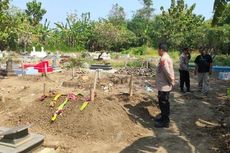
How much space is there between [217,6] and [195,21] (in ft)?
127

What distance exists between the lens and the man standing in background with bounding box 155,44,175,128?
8047mm

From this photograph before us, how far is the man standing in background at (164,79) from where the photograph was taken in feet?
26.4

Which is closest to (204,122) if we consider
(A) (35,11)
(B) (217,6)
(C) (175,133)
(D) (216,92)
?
(C) (175,133)

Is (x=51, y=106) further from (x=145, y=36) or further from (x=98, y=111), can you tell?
(x=145, y=36)

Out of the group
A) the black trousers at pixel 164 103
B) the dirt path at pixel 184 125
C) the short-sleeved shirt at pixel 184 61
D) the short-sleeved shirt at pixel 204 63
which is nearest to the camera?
the dirt path at pixel 184 125

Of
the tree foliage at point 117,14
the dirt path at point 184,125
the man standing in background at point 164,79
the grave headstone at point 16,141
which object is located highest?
the tree foliage at point 117,14

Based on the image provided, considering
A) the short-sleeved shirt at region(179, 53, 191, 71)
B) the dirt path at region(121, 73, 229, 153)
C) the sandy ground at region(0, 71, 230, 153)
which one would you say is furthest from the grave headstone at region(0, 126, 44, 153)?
the short-sleeved shirt at region(179, 53, 191, 71)

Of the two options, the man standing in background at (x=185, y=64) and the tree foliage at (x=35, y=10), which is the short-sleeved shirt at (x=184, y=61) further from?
the tree foliage at (x=35, y=10)

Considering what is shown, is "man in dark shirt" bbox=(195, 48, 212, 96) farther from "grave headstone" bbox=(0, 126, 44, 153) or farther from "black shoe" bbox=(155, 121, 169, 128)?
"grave headstone" bbox=(0, 126, 44, 153)

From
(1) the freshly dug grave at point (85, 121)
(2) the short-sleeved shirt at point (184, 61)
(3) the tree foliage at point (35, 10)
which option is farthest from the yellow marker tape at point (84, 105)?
(3) the tree foliage at point (35, 10)

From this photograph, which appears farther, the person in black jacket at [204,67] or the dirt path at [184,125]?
the person in black jacket at [204,67]

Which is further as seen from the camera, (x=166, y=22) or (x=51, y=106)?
(x=166, y=22)

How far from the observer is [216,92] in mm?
13383

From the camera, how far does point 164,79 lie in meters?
8.15
